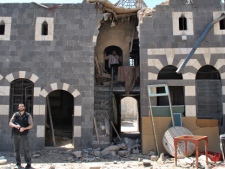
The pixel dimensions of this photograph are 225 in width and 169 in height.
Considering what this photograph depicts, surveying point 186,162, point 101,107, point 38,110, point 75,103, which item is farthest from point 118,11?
point 186,162

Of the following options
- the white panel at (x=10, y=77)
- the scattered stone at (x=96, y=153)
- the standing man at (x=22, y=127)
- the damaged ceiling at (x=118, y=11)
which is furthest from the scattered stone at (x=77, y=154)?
the damaged ceiling at (x=118, y=11)

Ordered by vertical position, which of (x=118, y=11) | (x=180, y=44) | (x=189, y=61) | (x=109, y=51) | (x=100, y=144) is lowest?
(x=100, y=144)

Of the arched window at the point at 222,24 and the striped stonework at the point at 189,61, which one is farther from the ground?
the arched window at the point at 222,24

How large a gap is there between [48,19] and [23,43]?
160 cm

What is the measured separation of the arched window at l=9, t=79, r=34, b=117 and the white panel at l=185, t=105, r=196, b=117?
22.8 ft

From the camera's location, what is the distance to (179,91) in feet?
42.6

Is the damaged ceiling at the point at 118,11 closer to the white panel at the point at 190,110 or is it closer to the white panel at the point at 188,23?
the white panel at the point at 188,23

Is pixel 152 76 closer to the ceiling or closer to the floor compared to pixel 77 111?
closer to the ceiling

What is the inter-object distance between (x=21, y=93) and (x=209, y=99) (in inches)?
333

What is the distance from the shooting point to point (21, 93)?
486 inches

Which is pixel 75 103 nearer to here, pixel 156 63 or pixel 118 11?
pixel 156 63

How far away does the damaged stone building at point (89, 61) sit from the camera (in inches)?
467

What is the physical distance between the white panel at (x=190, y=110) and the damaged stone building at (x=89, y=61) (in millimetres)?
42

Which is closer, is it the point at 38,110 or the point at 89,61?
the point at 38,110
